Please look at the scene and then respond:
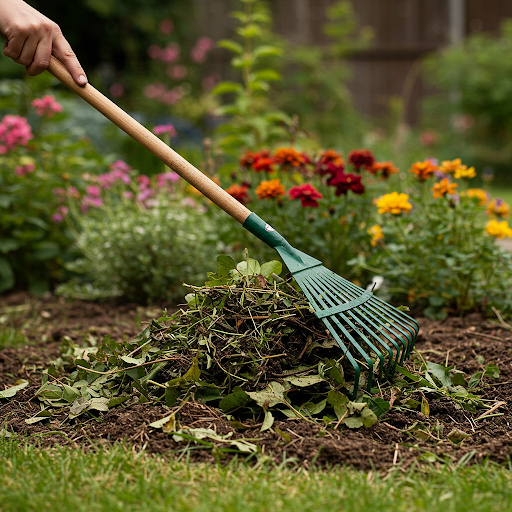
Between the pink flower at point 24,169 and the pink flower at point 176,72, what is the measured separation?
5.55 meters

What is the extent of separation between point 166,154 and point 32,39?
0.61 meters

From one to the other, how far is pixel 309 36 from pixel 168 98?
326cm

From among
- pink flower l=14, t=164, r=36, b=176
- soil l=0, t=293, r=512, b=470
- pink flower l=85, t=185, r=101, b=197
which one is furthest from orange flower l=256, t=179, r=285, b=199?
pink flower l=14, t=164, r=36, b=176

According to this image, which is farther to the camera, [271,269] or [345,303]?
[271,269]

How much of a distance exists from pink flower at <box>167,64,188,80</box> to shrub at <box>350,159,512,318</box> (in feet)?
22.1

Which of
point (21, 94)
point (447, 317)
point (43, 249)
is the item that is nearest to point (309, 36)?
point (21, 94)

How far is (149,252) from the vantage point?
11.3ft

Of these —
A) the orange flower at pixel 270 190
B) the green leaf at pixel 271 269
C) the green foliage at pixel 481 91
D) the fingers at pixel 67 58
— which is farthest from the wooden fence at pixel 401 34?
the green leaf at pixel 271 269

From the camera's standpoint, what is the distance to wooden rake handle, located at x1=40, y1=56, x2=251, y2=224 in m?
2.02

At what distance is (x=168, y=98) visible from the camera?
848 cm

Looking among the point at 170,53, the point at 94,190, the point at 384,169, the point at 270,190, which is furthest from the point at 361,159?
the point at 170,53

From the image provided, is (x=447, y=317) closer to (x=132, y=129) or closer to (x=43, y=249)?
(x=132, y=129)

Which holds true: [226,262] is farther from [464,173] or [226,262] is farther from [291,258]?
[464,173]

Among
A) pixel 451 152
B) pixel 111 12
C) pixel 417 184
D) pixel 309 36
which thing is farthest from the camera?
pixel 309 36
